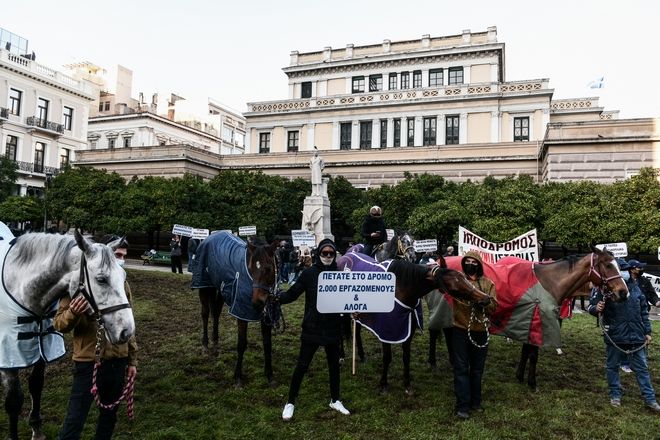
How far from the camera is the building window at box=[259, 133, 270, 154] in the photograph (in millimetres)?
47306

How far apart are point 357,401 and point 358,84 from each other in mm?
44893

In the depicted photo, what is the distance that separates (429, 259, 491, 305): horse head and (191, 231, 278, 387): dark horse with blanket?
7.47 ft

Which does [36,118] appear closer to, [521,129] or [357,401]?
[521,129]

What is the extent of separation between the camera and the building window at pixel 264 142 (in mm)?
47306

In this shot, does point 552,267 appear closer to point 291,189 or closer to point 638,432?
point 638,432

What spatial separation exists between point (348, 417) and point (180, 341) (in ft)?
15.0

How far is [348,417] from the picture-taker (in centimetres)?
552

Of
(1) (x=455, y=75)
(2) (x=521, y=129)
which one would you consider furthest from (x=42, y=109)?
(2) (x=521, y=129)

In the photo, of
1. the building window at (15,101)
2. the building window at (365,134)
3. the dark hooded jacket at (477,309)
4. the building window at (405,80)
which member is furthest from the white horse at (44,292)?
the building window at (15,101)

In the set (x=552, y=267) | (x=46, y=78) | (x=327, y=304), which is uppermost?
(x=46, y=78)

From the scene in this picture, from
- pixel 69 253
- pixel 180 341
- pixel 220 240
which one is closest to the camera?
pixel 69 253

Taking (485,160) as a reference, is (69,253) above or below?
below

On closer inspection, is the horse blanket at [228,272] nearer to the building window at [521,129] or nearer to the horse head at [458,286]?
the horse head at [458,286]

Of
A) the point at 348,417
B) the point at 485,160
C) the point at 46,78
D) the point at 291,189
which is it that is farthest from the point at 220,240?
the point at 46,78
